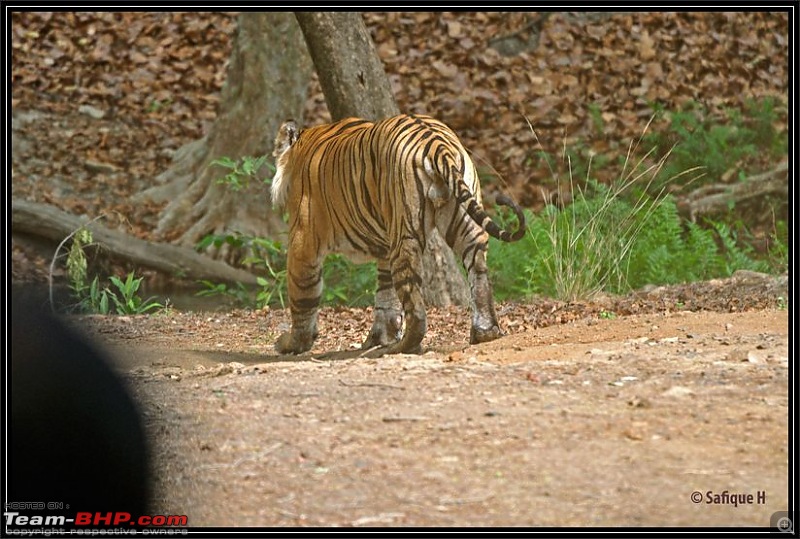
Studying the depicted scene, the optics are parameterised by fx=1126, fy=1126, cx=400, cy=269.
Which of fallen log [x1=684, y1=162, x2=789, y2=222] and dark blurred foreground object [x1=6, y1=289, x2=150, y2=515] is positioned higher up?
dark blurred foreground object [x1=6, y1=289, x2=150, y2=515]

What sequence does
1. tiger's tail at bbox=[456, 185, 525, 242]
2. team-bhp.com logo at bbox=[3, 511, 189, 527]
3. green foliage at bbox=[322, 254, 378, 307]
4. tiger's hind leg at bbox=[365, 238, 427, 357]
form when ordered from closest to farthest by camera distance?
1. team-bhp.com logo at bbox=[3, 511, 189, 527]
2. tiger's tail at bbox=[456, 185, 525, 242]
3. tiger's hind leg at bbox=[365, 238, 427, 357]
4. green foliage at bbox=[322, 254, 378, 307]

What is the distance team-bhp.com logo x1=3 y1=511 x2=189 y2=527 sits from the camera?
12.7 feet

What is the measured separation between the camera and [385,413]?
4.46 meters

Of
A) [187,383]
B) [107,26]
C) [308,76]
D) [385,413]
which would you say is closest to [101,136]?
[107,26]

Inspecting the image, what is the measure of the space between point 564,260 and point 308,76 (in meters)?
4.00

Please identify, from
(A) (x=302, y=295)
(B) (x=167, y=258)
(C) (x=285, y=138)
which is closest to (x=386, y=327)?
(A) (x=302, y=295)

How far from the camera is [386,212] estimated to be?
6.32m

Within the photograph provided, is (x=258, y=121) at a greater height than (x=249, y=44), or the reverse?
(x=249, y=44)

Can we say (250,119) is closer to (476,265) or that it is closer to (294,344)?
(294,344)

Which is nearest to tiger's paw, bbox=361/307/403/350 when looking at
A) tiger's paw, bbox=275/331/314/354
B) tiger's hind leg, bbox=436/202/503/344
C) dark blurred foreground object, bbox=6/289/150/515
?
tiger's paw, bbox=275/331/314/354

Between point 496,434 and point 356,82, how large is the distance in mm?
4753

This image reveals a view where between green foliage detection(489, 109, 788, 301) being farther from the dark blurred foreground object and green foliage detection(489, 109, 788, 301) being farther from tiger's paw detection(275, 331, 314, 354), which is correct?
the dark blurred foreground object

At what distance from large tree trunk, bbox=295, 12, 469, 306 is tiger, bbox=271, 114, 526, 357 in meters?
1.20

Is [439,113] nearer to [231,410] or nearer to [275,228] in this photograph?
[275,228]
